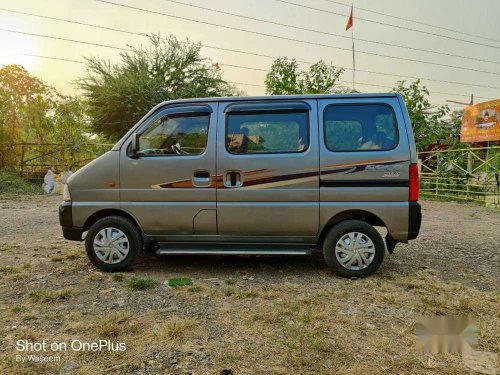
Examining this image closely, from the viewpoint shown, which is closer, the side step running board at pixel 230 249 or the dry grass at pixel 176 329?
the dry grass at pixel 176 329

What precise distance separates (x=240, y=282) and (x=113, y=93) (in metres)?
16.9

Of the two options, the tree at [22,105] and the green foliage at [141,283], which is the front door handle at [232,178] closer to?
the green foliage at [141,283]

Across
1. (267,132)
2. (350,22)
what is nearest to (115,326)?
(267,132)

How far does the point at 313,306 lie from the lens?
3.48 meters

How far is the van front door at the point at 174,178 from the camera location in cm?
436

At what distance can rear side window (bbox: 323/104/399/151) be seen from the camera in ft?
13.8

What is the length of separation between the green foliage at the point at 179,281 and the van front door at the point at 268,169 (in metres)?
0.67

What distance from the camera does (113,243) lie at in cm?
446

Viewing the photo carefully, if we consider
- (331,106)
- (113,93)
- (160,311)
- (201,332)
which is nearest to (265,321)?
(201,332)

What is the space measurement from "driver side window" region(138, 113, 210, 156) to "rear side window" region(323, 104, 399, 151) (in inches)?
58.9

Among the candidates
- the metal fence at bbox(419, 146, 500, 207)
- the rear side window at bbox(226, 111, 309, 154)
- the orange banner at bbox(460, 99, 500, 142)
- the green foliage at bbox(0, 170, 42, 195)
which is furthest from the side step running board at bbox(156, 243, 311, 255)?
the orange banner at bbox(460, 99, 500, 142)

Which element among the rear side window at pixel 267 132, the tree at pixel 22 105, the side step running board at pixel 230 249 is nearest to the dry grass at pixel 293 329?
the side step running board at pixel 230 249

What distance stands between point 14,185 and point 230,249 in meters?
13.6

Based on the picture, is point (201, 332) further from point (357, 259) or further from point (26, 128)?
point (26, 128)
